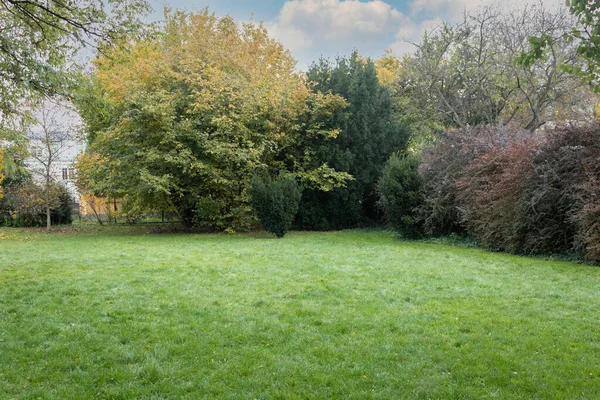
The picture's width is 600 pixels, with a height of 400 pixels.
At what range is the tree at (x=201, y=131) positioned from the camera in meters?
15.8

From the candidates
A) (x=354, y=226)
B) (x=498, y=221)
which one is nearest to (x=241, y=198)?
(x=354, y=226)

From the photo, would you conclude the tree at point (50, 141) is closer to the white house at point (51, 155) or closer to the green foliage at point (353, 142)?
the white house at point (51, 155)

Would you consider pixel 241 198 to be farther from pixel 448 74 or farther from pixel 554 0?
pixel 554 0

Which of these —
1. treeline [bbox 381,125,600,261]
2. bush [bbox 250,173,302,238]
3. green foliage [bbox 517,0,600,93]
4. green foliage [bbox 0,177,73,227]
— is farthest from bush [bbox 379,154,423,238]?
green foliage [bbox 0,177,73,227]

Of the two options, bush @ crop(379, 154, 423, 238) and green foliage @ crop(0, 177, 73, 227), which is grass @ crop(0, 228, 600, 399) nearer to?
bush @ crop(379, 154, 423, 238)

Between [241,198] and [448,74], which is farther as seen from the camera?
[448,74]

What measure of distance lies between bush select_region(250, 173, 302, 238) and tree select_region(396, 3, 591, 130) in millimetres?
8367

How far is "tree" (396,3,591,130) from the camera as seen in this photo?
53.7 feet

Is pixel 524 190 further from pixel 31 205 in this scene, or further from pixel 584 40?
pixel 31 205

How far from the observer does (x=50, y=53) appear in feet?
23.0

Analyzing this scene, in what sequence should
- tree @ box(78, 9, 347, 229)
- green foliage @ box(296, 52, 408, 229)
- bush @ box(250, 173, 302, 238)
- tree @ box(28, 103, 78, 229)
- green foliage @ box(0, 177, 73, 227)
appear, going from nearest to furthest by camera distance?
bush @ box(250, 173, 302, 238) → tree @ box(78, 9, 347, 229) → tree @ box(28, 103, 78, 229) → green foliage @ box(296, 52, 408, 229) → green foliage @ box(0, 177, 73, 227)

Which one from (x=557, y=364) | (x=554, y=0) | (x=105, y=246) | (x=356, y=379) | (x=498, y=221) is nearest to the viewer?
(x=356, y=379)

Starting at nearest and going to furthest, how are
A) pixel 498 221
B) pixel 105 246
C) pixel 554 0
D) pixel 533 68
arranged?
pixel 498 221, pixel 105 246, pixel 554 0, pixel 533 68

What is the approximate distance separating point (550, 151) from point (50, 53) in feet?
34.6
